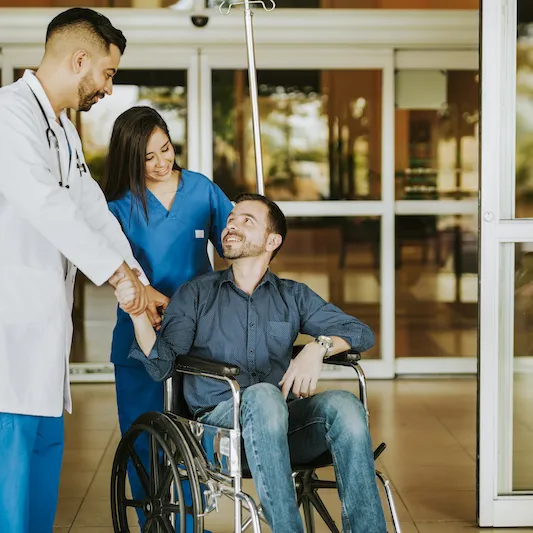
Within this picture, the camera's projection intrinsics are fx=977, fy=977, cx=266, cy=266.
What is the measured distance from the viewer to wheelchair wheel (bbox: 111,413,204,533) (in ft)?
7.91

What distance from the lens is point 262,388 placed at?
2447 millimetres

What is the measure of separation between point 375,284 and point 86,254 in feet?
11.6

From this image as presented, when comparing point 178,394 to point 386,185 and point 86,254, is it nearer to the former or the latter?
point 86,254

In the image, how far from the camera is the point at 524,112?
3.21 metres

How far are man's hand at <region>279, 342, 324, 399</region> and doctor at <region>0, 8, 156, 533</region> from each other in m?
0.42

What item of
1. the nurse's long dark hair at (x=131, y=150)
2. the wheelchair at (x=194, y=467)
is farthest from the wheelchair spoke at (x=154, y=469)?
the nurse's long dark hair at (x=131, y=150)

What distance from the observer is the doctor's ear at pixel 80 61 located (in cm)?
254

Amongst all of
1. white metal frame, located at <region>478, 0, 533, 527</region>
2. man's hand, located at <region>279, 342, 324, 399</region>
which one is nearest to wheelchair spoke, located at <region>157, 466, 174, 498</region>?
man's hand, located at <region>279, 342, 324, 399</region>

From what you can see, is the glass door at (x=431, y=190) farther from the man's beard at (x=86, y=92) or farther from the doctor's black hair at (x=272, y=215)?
the man's beard at (x=86, y=92)

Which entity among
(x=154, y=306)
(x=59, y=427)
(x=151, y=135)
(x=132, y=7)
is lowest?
(x=59, y=427)

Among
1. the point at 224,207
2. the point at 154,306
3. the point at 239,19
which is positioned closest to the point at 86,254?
the point at 154,306

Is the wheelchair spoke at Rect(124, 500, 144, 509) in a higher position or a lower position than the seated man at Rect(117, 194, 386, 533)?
lower

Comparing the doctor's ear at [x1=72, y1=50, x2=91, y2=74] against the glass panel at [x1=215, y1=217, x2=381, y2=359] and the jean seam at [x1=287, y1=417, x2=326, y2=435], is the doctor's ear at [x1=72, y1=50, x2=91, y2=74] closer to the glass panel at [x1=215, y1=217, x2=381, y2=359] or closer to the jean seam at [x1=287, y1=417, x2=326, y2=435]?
the jean seam at [x1=287, y1=417, x2=326, y2=435]

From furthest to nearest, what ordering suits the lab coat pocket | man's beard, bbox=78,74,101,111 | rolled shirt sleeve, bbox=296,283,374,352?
rolled shirt sleeve, bbox=296,283,374,352
man's beard, bbox=78,74,101,111
the lab coat pocket
